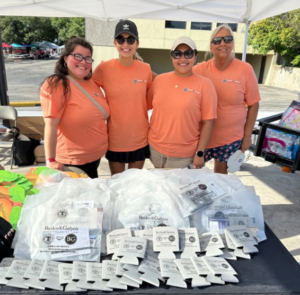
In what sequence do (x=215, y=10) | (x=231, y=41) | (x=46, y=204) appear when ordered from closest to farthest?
(x=46, y=204), (x=231, y=41), (x=215, y=10)

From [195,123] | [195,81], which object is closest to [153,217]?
[195,123]

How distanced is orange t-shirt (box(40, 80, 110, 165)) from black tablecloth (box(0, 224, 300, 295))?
124 centimetres

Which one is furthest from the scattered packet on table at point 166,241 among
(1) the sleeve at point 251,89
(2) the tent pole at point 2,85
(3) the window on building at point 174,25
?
(3) the window on building at point 174,25

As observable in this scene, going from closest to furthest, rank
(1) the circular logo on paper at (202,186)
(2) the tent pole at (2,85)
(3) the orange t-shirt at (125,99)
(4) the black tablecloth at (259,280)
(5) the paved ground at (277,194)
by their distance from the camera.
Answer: (4) the black tablecloth at (259,280), (1) the circular logo on paper at (202,186), (3) the orange t-shirt at (125,99), (5) the paved ground at (277,194), (2) the tent pole at (2,85)

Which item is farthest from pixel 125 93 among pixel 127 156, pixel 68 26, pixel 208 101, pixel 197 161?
pixel 68 26

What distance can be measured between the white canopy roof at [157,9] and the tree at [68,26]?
1352 inches

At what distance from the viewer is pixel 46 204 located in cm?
130

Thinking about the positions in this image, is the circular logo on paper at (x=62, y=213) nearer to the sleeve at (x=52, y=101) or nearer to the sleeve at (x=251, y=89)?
the sleeve at (x=52, y=101)

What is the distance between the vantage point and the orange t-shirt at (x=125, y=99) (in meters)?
2.31

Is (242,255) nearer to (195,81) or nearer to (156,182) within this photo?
(156,182)

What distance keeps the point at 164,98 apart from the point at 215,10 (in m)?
3.16

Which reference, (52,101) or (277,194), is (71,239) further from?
(277,194)

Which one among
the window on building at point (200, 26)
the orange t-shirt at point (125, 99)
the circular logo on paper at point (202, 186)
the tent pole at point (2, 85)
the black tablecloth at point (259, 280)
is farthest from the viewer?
the window on building at point (200, 26)

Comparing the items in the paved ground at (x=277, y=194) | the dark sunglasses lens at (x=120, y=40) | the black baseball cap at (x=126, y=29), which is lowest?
the paved ground at (x=277, y=194)
